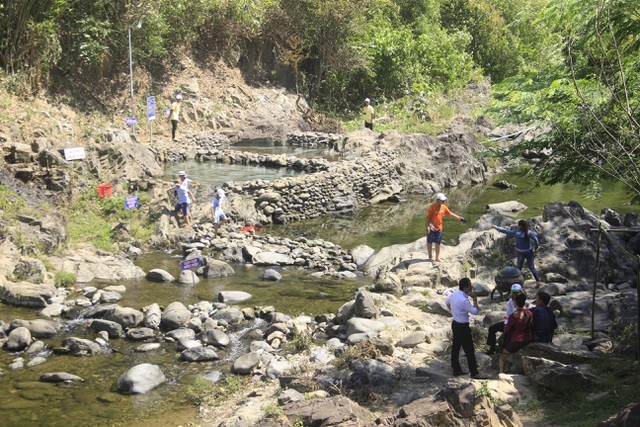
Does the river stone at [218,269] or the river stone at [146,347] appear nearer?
the river stone at [146,347]

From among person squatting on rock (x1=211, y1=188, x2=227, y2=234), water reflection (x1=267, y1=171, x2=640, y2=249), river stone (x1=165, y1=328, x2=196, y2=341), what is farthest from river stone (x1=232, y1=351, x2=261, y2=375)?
water reflection (x1=267, y1=171, x2=640, y2=249)

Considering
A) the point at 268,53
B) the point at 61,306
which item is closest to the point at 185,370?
the point at 61,306

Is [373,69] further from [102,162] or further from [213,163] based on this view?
[102,162]

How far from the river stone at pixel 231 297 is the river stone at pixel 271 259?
296 centimetres

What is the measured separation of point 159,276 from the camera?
17703 mm

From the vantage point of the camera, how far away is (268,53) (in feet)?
121

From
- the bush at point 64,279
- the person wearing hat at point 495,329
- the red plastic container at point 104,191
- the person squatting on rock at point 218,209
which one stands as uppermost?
the red plastic container at point 104,191

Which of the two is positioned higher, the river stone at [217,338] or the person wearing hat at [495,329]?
the person wearing hat at [495,329]

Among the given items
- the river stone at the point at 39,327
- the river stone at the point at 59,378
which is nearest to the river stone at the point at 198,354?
the river stone at the point at 59,378

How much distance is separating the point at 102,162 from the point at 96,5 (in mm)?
8392

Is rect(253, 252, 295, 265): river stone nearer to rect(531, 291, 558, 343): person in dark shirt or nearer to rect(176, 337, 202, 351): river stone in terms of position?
rect(176, 337, 202, 351): river stone

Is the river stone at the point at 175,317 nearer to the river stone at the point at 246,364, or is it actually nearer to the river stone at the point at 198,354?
the river stone at the point at 198,354

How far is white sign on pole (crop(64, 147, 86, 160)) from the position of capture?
2097 centimetres

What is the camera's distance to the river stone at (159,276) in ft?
58.0
